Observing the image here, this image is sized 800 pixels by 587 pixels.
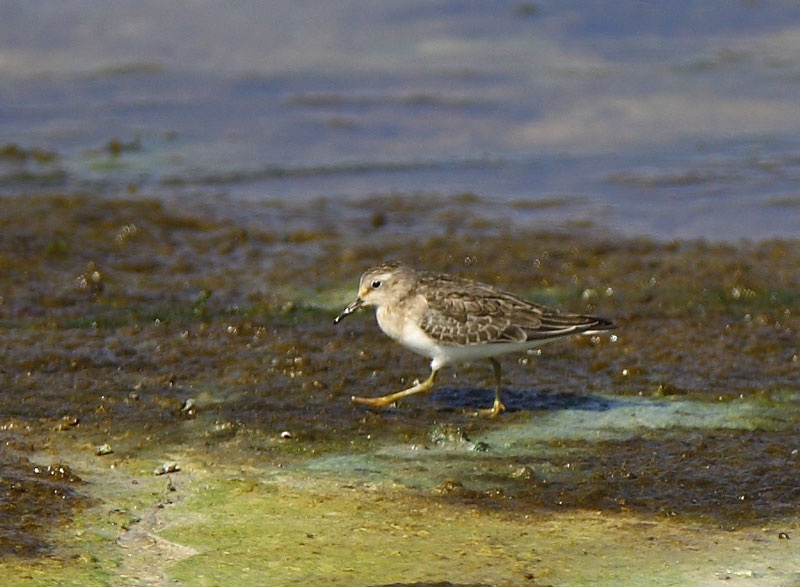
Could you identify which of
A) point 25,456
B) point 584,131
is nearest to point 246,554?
point 25,456

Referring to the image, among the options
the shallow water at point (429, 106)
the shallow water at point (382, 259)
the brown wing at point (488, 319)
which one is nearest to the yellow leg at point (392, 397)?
the shallow water at point (382, 259)

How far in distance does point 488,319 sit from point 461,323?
0.15 m

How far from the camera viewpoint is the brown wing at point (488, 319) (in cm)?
707

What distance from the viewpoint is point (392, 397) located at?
23.0 ft

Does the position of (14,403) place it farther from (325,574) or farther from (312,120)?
(312,120)

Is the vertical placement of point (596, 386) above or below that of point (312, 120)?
below

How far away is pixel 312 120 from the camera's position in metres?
14.7

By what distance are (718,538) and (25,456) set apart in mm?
2935

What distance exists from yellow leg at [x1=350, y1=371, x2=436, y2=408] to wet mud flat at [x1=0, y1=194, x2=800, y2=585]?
0.06m

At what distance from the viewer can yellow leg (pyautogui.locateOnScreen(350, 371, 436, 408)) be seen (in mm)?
6945

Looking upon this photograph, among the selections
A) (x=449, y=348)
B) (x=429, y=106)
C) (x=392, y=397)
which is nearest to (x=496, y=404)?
(x=449, y=348)

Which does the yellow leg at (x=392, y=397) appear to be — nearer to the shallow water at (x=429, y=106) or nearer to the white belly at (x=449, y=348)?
the white belly at (x=449, y=348)

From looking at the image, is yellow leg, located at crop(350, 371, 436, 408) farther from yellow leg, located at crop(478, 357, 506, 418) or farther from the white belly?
yellow leg, located at crop(478, 357, 506, 418)

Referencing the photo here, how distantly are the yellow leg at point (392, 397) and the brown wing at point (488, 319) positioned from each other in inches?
10.3
